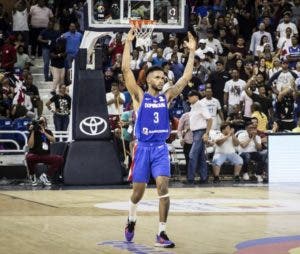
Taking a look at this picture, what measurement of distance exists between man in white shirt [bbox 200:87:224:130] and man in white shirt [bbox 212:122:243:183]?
1.25 m

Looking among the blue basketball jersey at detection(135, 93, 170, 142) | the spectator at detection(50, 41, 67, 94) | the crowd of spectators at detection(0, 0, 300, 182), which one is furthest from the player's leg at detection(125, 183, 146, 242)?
the spectator at detection(50, 41, 67, 94)

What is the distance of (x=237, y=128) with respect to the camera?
2309 cm

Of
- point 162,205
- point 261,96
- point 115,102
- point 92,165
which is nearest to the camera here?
point 162,205

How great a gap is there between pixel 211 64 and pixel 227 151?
4723 mm

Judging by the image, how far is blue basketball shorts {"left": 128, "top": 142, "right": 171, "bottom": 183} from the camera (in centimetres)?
1109

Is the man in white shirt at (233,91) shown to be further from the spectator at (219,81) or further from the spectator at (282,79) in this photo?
the spectator at (282,79)

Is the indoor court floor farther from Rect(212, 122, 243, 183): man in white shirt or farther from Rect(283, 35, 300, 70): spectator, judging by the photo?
Rect(283, 35, 300, 70): spectator

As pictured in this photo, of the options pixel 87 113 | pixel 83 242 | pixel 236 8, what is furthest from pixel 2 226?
pixel 236 8

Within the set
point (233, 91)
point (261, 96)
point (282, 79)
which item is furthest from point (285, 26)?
point (261, 96)

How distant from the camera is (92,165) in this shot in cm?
1984

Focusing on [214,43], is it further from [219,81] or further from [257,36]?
[219,81]

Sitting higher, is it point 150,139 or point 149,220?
point 150,139

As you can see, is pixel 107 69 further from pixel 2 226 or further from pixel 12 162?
pixel 2 226

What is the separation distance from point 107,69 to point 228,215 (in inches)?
448
